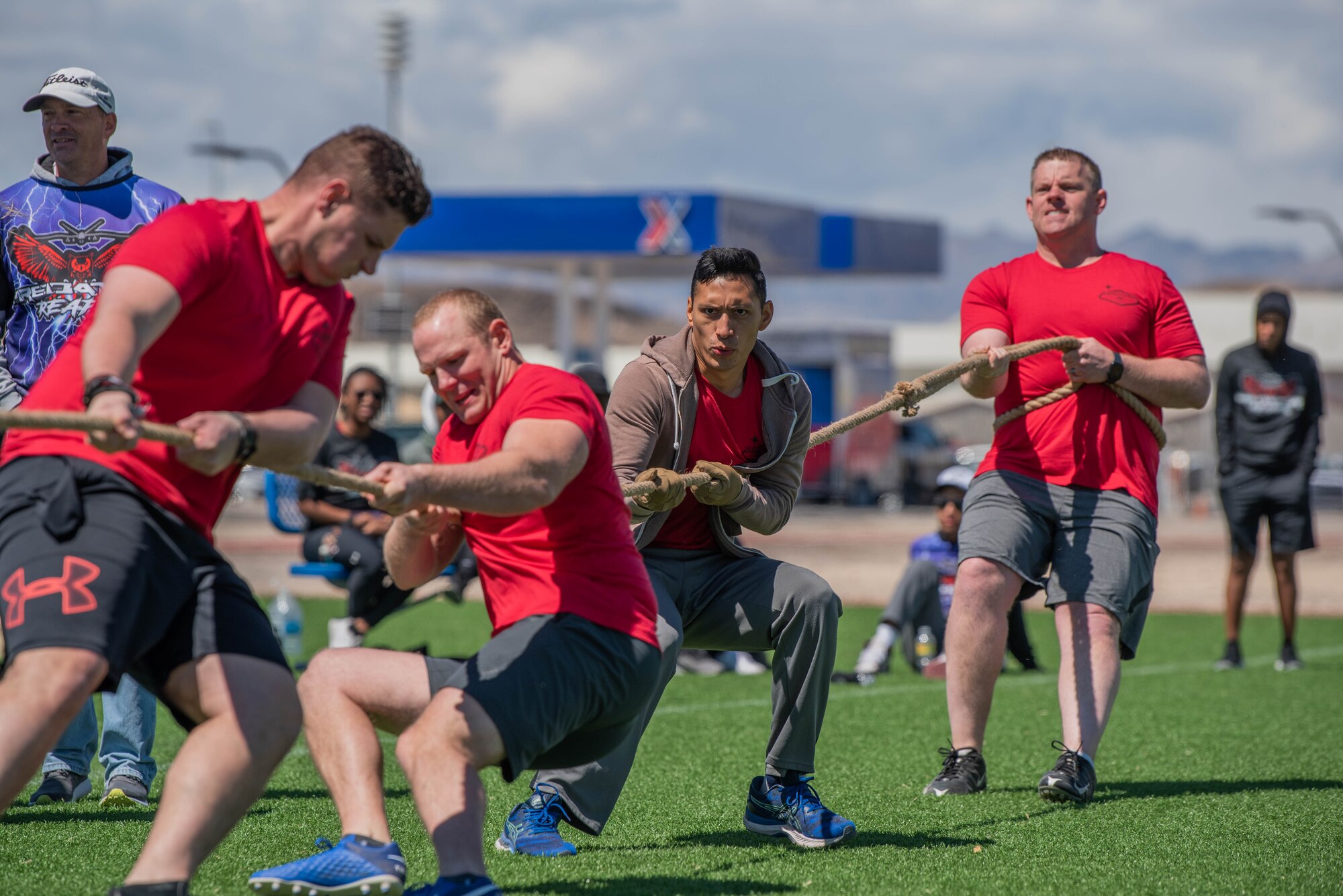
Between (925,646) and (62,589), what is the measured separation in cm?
773

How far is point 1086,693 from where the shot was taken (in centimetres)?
548

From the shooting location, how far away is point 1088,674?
Result: 5516 millimetres

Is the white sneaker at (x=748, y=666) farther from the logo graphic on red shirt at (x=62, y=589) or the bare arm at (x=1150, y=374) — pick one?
the logo graphic on red shirt at (x=62, y=589)

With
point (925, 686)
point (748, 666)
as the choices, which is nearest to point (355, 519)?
point (748, 666)

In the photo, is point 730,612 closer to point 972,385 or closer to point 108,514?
point 972,385

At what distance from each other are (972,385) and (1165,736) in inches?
98.4

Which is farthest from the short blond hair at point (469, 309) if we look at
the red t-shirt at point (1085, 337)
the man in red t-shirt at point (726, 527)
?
the red t-shirt at point (1085, 337)

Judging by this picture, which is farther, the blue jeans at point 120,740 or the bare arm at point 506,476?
the blue jeans at point 120,740

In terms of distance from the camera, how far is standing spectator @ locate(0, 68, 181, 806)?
507 centimetres

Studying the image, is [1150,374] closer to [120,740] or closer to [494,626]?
[494,626]

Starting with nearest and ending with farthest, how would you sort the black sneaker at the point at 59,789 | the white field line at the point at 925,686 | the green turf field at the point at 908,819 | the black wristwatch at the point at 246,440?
the black wristwatch at the point at 246,440 → the green turf field at the point at 908,819 → the black sneaker at the point at 59,789 → the white field line at the point at 925,686

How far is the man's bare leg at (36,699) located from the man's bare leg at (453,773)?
0.68m

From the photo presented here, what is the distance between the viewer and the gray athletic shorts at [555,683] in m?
3.45

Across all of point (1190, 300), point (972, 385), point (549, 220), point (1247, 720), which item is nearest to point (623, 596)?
point (972, 385)
